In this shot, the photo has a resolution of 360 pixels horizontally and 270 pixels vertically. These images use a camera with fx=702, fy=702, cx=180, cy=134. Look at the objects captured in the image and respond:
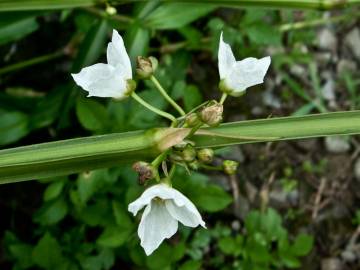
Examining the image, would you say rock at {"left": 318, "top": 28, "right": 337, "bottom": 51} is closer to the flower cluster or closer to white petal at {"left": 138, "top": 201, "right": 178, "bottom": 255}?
the flower cluster

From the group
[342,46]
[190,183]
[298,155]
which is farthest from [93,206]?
[342,46]

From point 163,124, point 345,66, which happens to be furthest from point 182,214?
point 345,66

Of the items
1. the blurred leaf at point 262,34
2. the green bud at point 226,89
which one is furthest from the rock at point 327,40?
the green bud at point 226,89

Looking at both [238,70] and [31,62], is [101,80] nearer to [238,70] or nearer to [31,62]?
[238,70]

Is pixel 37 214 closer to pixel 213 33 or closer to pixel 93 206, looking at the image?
pixel 93 206

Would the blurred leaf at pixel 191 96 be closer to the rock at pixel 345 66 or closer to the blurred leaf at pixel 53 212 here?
the blurred leaf at pixel 53 212

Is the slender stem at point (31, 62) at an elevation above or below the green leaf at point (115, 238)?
above

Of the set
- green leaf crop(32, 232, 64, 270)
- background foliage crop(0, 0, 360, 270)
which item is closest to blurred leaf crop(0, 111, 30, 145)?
background foliage crop(0, 0, 360, 270)
